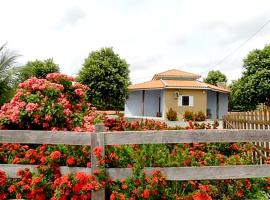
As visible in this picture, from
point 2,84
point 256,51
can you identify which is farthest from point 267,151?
point 256,51

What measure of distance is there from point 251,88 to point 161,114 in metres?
10.1

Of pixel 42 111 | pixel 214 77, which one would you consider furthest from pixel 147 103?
pixel 42 111

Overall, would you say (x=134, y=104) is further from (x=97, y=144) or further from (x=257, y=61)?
(x=97, y=144)

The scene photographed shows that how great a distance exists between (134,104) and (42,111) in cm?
3579

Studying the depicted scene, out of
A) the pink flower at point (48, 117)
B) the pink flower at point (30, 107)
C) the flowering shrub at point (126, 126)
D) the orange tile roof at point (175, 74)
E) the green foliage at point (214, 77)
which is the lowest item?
the flowering shrub at point (126, 126)

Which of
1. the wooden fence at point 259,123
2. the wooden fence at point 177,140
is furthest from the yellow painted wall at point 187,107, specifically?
the wooden fence at point 177,140

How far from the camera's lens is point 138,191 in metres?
4.88

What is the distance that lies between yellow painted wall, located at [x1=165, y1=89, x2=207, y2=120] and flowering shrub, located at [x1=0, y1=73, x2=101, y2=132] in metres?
28.3

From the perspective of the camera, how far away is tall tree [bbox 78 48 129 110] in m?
37.3

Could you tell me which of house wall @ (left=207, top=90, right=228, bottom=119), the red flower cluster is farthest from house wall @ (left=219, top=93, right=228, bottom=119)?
the red flower cluster

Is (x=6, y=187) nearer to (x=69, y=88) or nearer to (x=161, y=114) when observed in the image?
(x=69, y=88)

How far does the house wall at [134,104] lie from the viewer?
41.2 m

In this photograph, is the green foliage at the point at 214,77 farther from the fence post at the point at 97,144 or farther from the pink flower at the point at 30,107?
the fence post at the point at 97,144

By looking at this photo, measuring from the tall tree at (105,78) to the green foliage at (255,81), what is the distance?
13.1m
